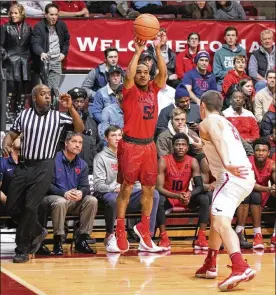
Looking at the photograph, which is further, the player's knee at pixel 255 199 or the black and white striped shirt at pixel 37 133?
the player's knee at pixel 255 199

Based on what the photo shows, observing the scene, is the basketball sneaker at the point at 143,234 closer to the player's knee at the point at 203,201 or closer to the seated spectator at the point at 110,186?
the seated spectator at the point at 110,186


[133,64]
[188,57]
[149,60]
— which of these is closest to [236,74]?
[188,57]

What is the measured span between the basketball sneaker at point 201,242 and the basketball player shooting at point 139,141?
4.11 feet

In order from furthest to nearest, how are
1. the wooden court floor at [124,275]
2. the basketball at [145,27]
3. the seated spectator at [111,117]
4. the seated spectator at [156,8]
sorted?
the seated spectator at [156,8]
the seated spectator at [111,117]
the basketball at [145,27]
the wooden court floor at [124,275]

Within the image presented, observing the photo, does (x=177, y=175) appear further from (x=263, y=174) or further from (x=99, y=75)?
(x=99, y=75)

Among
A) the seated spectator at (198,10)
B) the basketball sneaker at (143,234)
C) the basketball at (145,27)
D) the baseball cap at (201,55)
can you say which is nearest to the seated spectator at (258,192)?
the basketball sneaker at (143,234)

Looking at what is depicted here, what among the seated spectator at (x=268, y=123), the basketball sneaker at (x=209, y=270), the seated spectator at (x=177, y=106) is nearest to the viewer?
the basketball sneaker at (x=209, y=270)

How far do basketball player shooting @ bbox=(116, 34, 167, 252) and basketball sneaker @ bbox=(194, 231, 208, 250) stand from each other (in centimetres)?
125

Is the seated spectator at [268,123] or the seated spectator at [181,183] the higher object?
the seated spectator at [268,123]

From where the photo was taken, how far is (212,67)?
46.7ft

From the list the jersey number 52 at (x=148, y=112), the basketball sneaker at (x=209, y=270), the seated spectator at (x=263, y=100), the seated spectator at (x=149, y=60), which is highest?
the seated spectator at (x=149, y=60)

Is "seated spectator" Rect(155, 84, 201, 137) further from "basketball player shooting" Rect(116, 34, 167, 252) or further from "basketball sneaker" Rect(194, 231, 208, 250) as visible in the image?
"basketball player shooting" Rect(116, 34, 167, 252)

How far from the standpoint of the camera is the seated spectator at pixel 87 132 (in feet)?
37.1

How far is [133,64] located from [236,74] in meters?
4.82
